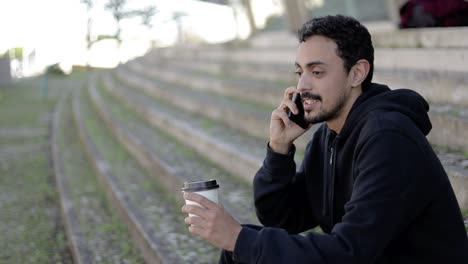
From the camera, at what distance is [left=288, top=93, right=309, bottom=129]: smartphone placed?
2.52 m

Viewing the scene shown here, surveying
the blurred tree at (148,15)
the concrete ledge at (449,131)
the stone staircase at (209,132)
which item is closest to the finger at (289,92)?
the stone staircase at (209,132)

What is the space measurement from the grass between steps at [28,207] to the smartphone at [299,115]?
2.96m

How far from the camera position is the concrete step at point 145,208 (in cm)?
417

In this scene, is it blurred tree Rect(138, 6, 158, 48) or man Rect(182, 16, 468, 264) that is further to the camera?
blurred tree Rect(138, 6, 158, 48)

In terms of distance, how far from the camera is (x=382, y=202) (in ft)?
6.30

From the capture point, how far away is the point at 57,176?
25.3ft

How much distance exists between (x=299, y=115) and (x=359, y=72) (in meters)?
0.36

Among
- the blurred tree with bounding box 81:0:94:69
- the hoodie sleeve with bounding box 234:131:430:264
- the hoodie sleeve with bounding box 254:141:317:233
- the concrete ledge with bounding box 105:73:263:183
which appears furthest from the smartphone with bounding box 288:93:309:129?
the blurred tree with bounding box 81:0:94:69

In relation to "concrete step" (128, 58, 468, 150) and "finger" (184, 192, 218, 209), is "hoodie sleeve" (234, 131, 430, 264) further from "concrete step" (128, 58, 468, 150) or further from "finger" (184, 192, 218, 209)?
"concrete step" (128, 58, 468, 150)

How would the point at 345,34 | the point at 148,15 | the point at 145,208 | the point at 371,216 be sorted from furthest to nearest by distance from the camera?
the point at 148,15, the point at 145,208, the point at 345,34, the point at 371,216

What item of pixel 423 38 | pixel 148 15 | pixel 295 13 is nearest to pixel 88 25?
pixel 148 15

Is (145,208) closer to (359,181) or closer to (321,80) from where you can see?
(321,80)

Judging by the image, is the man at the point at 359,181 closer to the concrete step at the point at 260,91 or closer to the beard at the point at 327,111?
the beard at the point at 327,111

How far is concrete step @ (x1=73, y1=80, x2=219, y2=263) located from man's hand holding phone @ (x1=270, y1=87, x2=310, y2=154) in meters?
1.61
